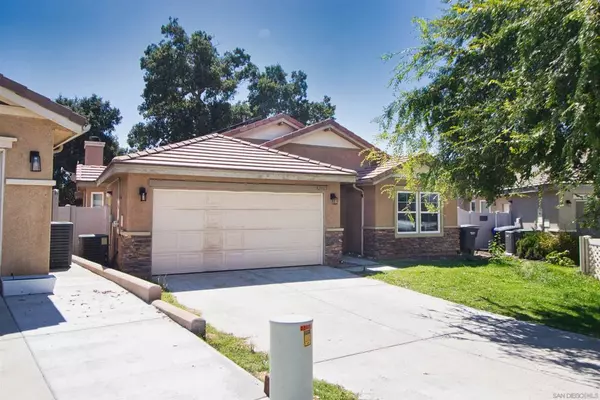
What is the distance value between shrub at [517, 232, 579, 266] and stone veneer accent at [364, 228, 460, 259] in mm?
2602

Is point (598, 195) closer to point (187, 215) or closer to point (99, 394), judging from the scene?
point (99, 394)

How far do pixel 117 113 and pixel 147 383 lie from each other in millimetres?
38038

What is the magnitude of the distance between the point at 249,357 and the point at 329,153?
13.6 meters

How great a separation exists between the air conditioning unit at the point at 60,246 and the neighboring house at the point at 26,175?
3.47 meters

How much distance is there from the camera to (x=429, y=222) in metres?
16.6

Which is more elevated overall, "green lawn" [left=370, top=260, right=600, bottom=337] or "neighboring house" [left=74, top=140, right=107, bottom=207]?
"neighboring house" [left=74, top=140, right=107, bottom=207]

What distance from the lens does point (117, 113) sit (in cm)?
3822

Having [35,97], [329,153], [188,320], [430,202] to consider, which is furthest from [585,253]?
[35,97]

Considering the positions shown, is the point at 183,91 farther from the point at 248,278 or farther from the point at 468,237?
the point at 248,278

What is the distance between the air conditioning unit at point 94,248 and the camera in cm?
1312

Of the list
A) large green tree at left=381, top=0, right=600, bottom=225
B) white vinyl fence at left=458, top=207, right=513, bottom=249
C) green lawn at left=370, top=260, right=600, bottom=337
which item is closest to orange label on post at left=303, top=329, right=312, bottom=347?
large green tree at left=381, top=0, right=600, bottom=225

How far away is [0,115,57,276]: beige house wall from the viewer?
7.32m

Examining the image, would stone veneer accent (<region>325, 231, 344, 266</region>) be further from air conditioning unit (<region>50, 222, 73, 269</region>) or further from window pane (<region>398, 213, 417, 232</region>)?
air conditioning unit (<region>50, 222, 73, 269</region>)

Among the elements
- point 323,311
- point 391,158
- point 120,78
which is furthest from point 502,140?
point 120,78
